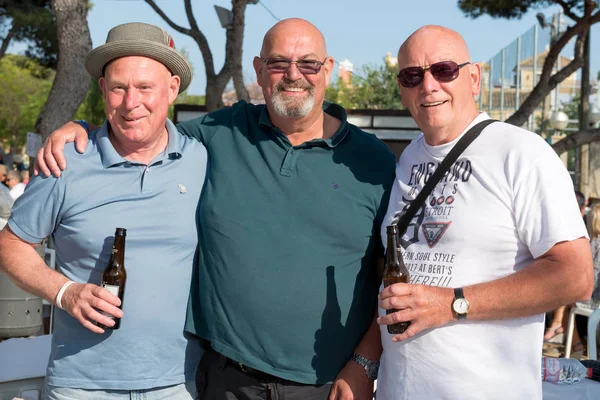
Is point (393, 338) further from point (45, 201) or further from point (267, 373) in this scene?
point (45, 201)

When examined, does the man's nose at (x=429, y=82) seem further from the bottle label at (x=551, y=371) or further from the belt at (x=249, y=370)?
→ the bottle label at (x=551, y=371)

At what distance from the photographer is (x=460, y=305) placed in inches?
97.1

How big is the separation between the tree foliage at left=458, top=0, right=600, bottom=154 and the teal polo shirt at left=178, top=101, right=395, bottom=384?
30.7ft

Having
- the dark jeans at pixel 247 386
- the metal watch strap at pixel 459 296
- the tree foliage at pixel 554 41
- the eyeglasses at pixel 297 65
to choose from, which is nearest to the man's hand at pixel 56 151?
the eyeglasses at pixel 297 65

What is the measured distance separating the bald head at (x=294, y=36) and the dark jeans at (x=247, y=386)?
57.5 inches

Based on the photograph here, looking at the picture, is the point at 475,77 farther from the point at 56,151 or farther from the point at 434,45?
the point at 56,151

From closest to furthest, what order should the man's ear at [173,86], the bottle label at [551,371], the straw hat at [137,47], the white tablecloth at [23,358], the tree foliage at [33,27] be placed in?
the straw hat at [137,47]
the man's ear at [173,86]
the white tablecloth at [23,358]
the bottle label at [551,371]
the tree foliage at [33,27]

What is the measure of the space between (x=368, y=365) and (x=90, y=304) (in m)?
1.18

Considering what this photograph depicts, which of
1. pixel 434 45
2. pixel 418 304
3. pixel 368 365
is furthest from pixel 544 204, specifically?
pixel 368 365

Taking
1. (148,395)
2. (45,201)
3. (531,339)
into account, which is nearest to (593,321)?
(531,339)

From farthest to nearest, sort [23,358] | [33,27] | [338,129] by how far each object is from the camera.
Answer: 1. [33,27]
2. [23,358]
3. [338,129]

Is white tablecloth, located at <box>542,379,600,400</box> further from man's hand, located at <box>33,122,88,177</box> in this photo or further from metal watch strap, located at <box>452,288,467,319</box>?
man's hand, located at <box>33,122,88,177</box>

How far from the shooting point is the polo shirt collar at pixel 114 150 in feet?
9.37

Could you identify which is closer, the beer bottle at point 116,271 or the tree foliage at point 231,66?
the beer bottle at point 116,271
